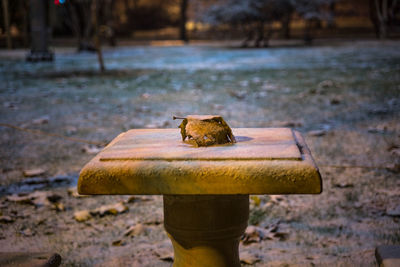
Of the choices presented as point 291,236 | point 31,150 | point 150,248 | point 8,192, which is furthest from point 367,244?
point 31,150

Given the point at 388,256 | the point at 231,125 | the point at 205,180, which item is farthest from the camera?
the point at 231,125

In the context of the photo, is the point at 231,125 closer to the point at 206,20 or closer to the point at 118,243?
the point at 118,243

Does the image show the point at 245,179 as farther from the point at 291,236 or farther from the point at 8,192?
the point at 8,192

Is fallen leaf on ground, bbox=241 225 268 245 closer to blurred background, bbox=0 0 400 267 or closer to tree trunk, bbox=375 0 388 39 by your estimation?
blurred background, bbox=0 0 400 267

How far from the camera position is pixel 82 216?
302 centimetres

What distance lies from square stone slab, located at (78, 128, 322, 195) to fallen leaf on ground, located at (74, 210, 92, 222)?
144 cm

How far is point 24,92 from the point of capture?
815 centimetres

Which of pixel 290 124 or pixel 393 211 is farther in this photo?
pixel 290 124

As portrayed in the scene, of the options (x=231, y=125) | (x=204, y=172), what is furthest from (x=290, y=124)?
(x=204, y=172)

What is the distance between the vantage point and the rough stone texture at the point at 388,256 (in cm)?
188

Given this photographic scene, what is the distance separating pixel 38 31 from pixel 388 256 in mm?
14878

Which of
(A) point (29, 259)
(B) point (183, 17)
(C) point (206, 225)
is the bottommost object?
(A) point (29, 259)

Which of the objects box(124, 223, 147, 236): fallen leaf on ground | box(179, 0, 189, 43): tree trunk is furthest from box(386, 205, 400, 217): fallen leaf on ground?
box(179, 0, 189, 43): tree trunk

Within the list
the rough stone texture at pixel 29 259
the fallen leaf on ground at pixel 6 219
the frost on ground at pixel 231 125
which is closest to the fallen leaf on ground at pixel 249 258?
the frost on ground at pixel 231 125
